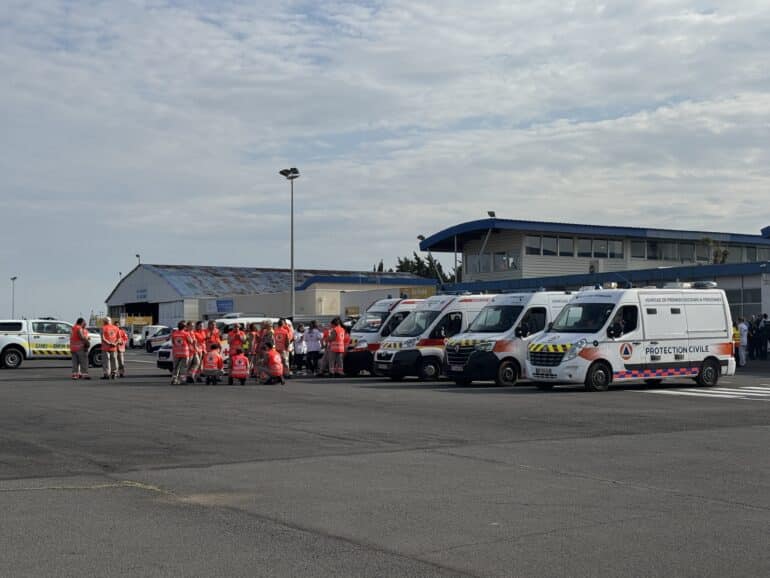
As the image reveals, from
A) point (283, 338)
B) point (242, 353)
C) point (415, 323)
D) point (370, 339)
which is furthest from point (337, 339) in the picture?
point (242, 353)

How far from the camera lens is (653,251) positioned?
59812 mm

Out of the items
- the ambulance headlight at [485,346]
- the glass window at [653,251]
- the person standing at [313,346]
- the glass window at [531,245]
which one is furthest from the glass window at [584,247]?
the ambulance headlight at [485,346]

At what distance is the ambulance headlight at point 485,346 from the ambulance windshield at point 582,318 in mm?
1608

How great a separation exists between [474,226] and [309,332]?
1025 inches

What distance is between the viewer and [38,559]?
23.0 feet

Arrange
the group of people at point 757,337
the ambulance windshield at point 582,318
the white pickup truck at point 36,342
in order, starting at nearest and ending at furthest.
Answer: the ambulance windshield at point 582,318 < the white pickup truck at point 36,342 < the group of people at point 757,337

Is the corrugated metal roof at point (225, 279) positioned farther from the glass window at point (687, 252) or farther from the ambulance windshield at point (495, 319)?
the ambulance windshield at point (495, 319)

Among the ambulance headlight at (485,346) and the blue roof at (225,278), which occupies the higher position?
the blue roof at (225,278)

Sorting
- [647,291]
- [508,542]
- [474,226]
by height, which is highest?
[474,226]

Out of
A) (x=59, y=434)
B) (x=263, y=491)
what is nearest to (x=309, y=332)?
(x=59, y=434)

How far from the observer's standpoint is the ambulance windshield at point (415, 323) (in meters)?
28.2

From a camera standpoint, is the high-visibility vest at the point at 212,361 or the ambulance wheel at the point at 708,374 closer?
the ambulance wheel at the point at 708,374

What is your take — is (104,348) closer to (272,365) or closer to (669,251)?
(272,365)

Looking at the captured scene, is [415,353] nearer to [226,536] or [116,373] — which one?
[116,373]
